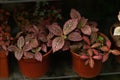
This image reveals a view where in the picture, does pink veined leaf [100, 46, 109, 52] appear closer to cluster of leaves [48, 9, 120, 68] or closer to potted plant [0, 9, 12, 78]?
cluster of leaves [48, 9, 120, 68]

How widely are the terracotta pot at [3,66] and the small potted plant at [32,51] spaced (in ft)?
0.24

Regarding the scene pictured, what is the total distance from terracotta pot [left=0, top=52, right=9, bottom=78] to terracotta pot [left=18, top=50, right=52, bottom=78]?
0.27 feet

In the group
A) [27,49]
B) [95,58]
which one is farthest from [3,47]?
[95,58]

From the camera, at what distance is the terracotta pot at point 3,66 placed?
165 centimetres

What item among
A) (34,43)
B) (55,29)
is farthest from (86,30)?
(34,43)

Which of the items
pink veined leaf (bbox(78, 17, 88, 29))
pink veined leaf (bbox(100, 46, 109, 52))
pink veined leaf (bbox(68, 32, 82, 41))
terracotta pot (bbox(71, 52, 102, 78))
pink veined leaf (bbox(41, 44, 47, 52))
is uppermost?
pink veined leaf (bbox(78, 17, 88, 29))

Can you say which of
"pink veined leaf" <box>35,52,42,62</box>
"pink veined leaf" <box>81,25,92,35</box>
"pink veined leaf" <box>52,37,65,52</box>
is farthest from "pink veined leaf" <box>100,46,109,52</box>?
"pink veined leaf" <box>35,52,42,62</box>

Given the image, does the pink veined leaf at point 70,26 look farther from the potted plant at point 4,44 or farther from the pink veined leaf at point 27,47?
the potted plant at point 4,44

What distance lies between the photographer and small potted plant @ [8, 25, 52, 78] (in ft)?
5.20

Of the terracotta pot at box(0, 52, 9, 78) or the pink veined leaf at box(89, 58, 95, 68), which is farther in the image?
the terracotta pot at box(0, 52, 9, 78)

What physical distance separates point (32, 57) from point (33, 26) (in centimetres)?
19

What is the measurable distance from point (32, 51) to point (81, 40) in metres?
0.28

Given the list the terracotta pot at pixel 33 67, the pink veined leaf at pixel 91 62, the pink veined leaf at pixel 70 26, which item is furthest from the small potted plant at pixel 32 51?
the pink veined leaf at pixel 91 62

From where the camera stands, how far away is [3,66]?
1.69 meters
